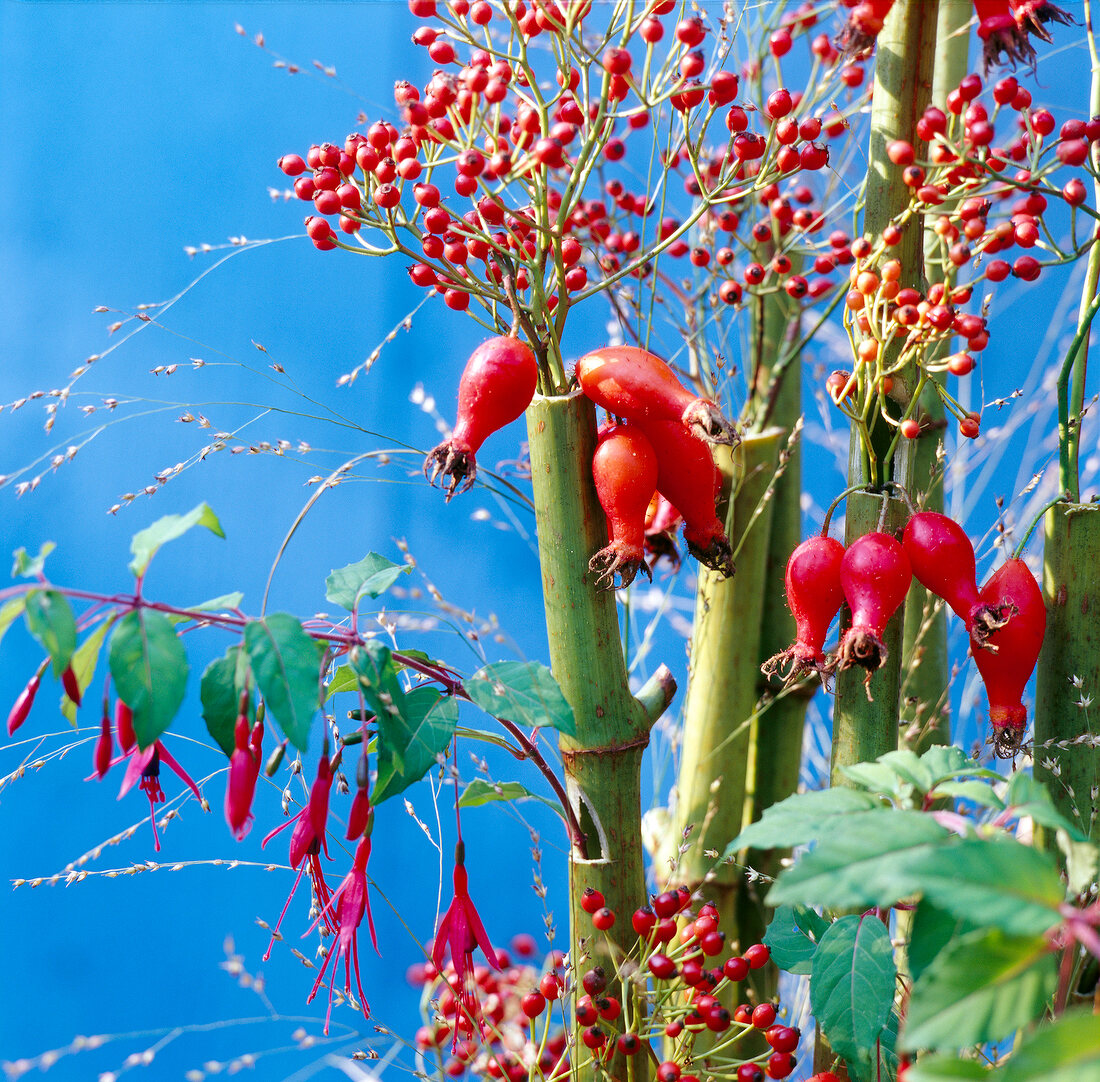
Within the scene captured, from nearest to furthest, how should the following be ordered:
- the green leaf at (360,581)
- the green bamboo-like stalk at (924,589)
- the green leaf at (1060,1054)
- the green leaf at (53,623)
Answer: the green leaf at (1060,1054), the green leaf at (53,623), the green leaf at (360,581), the green bamboo-like stalk at (924,589)

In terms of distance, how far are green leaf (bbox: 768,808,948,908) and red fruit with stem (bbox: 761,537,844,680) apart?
0.64 ft

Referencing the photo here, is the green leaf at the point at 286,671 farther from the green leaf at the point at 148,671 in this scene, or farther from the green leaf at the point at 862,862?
the green leaf at the point at 862,862

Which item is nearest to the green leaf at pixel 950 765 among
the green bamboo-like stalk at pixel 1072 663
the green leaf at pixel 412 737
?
the green bamboo-like stalk at pixel 1072 663

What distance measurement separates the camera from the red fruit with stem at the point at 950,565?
1.69 feet

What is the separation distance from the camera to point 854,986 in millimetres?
437

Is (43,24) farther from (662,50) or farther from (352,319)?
(662,50)

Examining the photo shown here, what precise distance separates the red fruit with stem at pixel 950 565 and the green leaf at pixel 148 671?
1.21ft

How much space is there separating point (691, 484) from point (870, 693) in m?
0.16

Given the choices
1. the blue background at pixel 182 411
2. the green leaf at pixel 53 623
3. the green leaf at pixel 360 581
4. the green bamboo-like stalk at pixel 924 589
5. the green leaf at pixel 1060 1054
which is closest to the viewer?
the green leaf at pixel 1060 1054

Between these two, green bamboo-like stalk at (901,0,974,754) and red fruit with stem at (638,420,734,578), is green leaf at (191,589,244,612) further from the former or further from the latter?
green bamboo-like stalk at (901,0,974,754)

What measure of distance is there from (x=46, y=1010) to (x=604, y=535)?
32.3 inches

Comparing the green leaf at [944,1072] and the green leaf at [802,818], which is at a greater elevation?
the green leaf at [802,818]

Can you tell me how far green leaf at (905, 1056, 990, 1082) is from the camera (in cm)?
28

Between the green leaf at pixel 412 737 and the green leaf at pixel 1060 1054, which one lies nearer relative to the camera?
the green leaf at pixel 1060 1054
